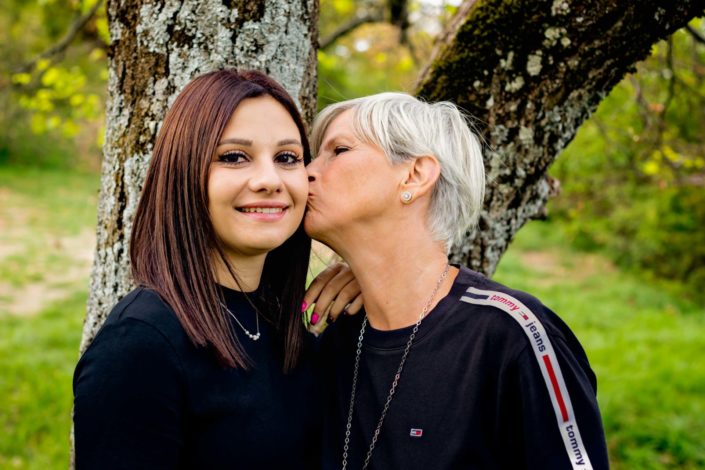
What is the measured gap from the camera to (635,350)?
6.92 m

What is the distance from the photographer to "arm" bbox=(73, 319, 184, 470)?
1459 millimetres

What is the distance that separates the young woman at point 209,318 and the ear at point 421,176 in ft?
1.12

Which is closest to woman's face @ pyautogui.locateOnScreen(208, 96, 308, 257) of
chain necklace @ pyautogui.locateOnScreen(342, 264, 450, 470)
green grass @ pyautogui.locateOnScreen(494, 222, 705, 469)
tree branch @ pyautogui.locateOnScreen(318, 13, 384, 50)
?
chain necklace @ pyautogui.locateOnScreen(342, 264, 450, 470)

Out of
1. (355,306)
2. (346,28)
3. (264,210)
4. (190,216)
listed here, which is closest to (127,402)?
(190,216)

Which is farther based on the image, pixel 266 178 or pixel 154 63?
pixel 154 63

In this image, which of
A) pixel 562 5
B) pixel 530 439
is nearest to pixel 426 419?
pixel 530 439

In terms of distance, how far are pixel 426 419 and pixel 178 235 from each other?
0.87 metres

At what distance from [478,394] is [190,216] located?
927 millimetres

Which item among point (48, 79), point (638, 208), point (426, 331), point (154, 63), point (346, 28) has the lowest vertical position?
point (426, 331)

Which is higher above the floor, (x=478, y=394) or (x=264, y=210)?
(x=264, y=210)

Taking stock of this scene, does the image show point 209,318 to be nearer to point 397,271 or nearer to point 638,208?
point 397,271

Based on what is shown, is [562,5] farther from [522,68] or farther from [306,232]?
[306,232]

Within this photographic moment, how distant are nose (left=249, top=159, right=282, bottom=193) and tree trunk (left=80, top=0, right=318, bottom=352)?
455 millimetres

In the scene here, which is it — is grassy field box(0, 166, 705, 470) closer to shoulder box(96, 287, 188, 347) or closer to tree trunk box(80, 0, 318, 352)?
tree trunk box(80, 0, 318, 352)
